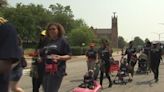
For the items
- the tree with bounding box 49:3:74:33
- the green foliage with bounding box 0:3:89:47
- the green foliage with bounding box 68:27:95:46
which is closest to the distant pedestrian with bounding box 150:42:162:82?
the green foliage with bounding box 0:3:89:47

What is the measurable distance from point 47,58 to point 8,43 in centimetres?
499

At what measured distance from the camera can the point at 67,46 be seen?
895 cm

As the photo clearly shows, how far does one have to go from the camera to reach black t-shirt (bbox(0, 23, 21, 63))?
13.8ft

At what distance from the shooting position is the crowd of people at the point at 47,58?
4.24 meters

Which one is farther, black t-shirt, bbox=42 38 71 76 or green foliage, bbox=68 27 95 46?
green foliage, bbox=68 27 95 46

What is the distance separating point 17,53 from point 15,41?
0.33 ft

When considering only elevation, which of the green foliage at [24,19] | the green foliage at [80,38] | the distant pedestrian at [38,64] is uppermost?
the green foliage at [24,19]

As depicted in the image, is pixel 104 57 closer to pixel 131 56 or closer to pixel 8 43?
pixel 131 56

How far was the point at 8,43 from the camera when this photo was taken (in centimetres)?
424

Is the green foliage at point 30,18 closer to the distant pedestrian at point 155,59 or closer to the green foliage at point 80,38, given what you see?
the green foliage at point 80,38

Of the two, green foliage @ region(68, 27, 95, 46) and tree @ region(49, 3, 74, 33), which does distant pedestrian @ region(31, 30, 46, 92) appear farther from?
tree @ region(49, 3, 74, 33)

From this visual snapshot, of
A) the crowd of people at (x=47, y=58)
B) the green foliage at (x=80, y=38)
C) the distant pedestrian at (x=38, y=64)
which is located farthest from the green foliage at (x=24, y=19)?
the distant pedestrian at (x=38, y=64)

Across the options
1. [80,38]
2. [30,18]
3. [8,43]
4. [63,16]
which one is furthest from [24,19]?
[8,43]

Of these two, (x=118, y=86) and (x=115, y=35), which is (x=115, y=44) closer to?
(x=115, y=35)
